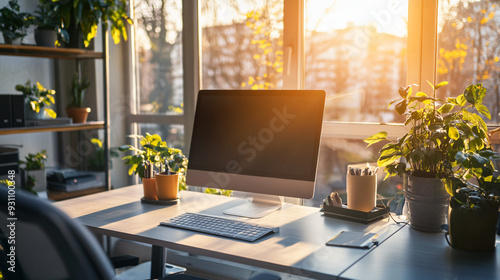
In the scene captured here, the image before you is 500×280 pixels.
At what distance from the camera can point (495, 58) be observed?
2094 millimetres

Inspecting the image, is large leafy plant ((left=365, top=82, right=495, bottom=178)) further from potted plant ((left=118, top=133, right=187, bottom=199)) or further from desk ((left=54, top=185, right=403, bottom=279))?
potted plant ((left=118, top=133, right=187, bottom=199))

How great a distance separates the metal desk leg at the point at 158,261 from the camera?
1.88 m

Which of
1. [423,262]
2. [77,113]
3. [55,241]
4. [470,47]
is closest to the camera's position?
[55,241]

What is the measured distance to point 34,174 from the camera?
274 centimetres

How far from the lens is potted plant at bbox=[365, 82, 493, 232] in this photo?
1.56 meters

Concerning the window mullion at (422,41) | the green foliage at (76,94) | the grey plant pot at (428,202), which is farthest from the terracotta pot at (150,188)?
the window mullion at (422,41)

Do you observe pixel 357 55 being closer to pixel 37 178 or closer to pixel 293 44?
pixel 293 44

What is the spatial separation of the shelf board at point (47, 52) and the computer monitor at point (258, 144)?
1.15 meters

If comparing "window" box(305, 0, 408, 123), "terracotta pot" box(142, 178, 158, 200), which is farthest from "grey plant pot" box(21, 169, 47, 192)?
"window" box(305, 0, 408, 123)

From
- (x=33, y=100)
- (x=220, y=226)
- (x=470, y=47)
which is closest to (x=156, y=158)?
(x=220, y=226)

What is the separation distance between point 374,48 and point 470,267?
1.35 metres

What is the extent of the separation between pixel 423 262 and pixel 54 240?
1.00 meters

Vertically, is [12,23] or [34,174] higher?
[12,23]

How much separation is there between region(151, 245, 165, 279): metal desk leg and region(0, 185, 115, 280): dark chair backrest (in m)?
1.08
